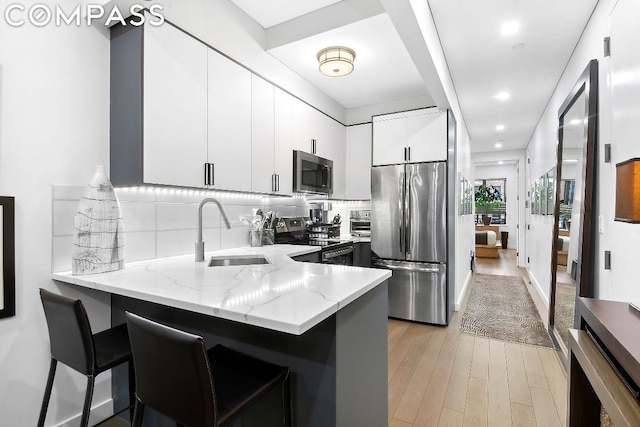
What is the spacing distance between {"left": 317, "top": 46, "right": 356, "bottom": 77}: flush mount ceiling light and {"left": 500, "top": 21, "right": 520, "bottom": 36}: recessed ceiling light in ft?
4.08

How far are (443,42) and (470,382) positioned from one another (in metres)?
2.82

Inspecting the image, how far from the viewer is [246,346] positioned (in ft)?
4.88

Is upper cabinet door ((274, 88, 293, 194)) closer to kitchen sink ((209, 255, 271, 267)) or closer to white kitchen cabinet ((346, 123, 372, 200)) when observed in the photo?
kitchen sink ((209, 255, 271, 267))

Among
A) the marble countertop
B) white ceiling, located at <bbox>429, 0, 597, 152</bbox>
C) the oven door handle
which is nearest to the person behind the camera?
the marble countertop

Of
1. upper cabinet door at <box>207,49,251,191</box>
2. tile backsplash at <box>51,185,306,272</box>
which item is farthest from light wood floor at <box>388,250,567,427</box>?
upper cabinet door at <box>207,49,251,191</box>

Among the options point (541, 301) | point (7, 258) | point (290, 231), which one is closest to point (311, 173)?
point (290, 231)

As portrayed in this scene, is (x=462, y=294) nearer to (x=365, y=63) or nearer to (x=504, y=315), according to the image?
(x=504, y=315)

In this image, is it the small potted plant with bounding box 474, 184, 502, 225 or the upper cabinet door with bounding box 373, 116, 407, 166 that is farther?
the small potted plant with bounding box 474, 184, 502, 225

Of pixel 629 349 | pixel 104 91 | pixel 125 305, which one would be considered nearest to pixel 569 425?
pixel 629 349

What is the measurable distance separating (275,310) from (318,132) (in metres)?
2.90

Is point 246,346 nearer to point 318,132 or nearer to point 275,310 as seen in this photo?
point 275,310

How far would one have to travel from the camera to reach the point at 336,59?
108 inches

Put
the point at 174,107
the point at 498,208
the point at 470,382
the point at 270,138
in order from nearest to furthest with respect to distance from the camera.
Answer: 1. the point at 174,107
2. the point at 470,382
3. the point at 270,138
4. the point at 498,208

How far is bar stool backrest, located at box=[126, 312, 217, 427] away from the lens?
3.07 feet
